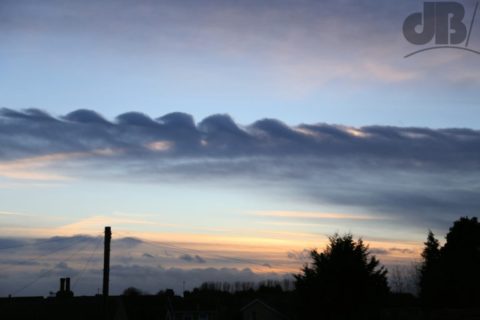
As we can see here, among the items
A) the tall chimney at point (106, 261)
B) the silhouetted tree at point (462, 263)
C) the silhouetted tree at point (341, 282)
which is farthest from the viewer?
the silhouetted tree at point (462, 263)

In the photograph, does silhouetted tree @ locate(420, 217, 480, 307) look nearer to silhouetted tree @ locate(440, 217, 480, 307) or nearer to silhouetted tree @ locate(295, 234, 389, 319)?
silhouetted tree @ locate(440, 217, 480, 307)

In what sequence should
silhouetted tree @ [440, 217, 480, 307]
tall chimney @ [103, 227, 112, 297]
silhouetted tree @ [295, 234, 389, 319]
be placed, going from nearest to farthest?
tall chimney @ [103, 227, 112, 297], silhouetted tree @ [295, 234, 389, 319], silhouetted tree @ [440, 217, 480, 307]

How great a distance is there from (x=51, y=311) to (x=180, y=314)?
25.4 m

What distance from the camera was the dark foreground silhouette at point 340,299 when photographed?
51156 mm

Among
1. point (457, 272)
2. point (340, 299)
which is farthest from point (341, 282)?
point (457, 272)

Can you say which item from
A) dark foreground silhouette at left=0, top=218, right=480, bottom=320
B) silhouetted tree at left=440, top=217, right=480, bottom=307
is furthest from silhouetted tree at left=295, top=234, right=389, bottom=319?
silhouetted tree at left=440, top=217, right=480, bottom=307

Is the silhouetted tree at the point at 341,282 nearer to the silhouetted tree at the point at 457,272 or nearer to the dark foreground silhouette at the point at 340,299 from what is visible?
the dark foreground silhouette at the point at 340,299

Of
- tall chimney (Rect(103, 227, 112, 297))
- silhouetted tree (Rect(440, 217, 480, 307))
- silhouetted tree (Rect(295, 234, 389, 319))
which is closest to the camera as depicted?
tall chimney (Rect(103, 227, 112, 297))

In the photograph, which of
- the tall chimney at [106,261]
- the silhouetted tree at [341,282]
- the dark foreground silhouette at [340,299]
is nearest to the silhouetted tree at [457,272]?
the dark foreground silhouette at [340,299]

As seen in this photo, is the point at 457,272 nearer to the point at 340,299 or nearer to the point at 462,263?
the point at 462,263

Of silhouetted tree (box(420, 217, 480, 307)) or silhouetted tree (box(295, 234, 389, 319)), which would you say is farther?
silhouetted tree (box(420, 217, 480, 307))

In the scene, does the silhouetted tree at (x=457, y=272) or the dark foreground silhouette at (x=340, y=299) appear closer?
the dark foreground silhouette at (x=340, y=299)

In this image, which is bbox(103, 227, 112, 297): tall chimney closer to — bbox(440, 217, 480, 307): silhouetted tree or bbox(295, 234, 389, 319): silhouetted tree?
bbox(295, 234, 389, 319): silhouetted tree

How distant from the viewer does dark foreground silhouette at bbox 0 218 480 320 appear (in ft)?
168
